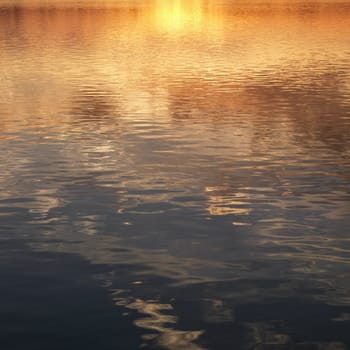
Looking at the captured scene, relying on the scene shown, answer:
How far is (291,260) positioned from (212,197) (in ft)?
18.1

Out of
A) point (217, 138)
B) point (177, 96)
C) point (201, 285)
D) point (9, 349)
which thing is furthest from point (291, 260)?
point (177, 96)

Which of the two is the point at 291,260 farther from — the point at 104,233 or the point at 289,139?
the point at 289,139

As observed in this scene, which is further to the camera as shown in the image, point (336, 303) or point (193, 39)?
point (193, 39)

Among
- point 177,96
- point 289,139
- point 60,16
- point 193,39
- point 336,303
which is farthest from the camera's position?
point 60,16

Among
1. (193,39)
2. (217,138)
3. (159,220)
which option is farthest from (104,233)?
(193,39)

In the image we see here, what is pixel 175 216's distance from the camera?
20.4 metres

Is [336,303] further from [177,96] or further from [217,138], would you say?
[177,96]

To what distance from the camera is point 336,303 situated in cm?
1457

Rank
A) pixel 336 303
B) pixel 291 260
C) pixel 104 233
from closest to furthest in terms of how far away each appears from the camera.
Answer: pixel 336 303 → pixel 291 260 → pixel 104 233

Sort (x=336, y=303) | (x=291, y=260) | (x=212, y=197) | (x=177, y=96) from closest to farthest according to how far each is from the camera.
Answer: (x=336, y=303)
(x=291, y=260)
(x=212, y=197)
(x=177, y=96)

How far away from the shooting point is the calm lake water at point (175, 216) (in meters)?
13.7

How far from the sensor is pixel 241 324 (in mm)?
13633

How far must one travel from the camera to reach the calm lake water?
13734 mm

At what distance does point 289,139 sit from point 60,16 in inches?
4845
